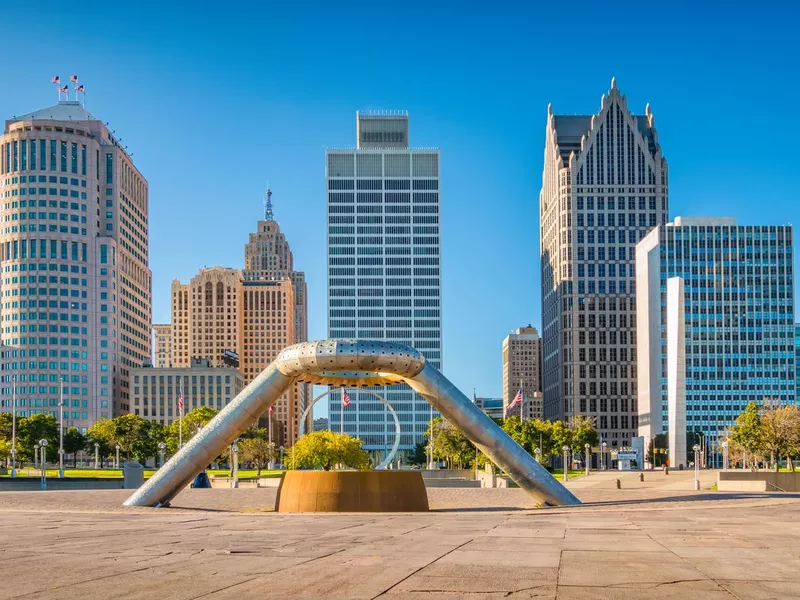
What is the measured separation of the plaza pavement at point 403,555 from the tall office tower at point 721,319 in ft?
420

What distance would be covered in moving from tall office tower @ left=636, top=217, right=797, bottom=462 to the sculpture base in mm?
128787

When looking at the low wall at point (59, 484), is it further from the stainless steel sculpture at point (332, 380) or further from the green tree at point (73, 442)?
the green tree at point (73, 442)

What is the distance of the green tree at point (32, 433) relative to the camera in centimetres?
12731

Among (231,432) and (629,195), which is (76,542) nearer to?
(231,432)

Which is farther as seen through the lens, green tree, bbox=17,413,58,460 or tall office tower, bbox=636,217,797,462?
tall office tower, bbox=636,217,797,462

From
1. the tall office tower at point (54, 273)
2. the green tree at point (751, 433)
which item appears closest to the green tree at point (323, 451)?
the green tree at point (751, 433)

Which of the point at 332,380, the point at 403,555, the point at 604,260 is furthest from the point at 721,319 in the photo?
the point at 403,555

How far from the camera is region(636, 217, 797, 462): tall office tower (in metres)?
165

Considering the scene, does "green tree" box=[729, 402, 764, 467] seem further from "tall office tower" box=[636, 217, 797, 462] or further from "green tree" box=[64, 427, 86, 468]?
"green tree" box=[64, 427, 86, 468]

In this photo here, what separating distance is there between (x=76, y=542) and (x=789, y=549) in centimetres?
1776

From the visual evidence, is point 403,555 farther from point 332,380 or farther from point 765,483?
point 765,483

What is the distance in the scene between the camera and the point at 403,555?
23281 mm

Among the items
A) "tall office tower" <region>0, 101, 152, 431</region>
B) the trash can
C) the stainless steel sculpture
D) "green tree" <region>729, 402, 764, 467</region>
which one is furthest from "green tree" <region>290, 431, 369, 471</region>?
"tall office tower" <region>0, 101, 152, 431</region>

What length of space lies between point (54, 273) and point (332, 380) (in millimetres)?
157677
